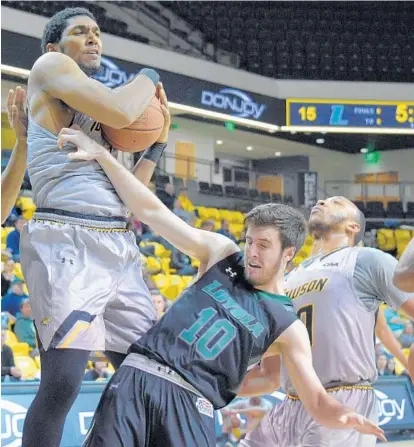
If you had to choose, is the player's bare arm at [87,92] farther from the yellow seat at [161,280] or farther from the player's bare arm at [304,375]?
the yellow seat at [161,280]

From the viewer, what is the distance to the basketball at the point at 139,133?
9.20ft

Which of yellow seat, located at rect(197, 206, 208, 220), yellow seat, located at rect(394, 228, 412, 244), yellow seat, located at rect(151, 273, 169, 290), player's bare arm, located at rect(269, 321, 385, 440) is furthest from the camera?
yellow seat, located at rect(394, 228, 412, 244)

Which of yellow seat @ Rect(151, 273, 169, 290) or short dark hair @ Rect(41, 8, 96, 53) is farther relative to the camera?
yellow seat @ Rect(151, 273, 169, 290)

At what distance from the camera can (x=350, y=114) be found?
57.6 ft

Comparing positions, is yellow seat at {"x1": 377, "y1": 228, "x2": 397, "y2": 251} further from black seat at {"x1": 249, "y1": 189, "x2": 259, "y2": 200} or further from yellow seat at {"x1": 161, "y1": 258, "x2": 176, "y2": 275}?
yellow seat at {"x1": 161, "y1": 258, "x2": 176, "y2": 275}

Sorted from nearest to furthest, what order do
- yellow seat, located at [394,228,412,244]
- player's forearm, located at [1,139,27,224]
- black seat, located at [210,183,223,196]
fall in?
1. player's forearm, located at [1,139,27,224]
2. black seat, located at [210,183,223,196]
3. yellow seat, located at [394,228,412,244]

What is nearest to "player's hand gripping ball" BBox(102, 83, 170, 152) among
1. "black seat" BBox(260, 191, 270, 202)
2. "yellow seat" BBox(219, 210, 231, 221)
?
"yellow seat" BBox(219, 210, 231, 221)

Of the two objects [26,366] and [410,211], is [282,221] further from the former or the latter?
[410,211]

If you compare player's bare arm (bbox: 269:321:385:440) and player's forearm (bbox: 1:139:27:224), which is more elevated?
player's forearm (bbox: 1:139:27:224)

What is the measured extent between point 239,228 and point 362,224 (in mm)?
11337

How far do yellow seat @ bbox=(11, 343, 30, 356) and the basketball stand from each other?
513cm

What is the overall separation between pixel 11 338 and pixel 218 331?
18.0 ft

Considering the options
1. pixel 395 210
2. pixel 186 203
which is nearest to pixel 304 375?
pixel 186 203

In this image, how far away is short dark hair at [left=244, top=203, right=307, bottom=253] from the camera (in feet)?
A: 9.07
